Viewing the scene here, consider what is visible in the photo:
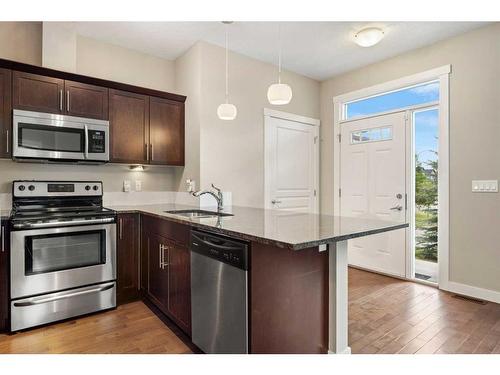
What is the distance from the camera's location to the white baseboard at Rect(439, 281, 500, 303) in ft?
9.61

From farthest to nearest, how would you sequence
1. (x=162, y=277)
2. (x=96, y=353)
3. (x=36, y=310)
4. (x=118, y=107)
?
(x=118, y=107)
(x=162, y=277)
(x=36, y=310)
(x=96, y=353)

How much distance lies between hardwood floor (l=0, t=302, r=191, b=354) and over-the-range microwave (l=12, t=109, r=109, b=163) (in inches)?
57.9

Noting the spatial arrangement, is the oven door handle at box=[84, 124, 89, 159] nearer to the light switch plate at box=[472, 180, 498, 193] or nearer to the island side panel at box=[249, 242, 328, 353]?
the island side panel at box=[249, 242, 328, 353]

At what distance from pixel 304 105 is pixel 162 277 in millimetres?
3164

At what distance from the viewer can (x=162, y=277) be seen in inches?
100

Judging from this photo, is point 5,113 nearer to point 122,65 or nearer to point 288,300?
point 122,65

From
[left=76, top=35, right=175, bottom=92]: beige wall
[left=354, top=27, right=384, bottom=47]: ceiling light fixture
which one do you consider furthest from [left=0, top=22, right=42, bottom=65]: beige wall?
[left=354, top=27, right=384, bottom=47]: ceiling light fixture

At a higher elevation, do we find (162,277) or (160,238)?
(160,238)

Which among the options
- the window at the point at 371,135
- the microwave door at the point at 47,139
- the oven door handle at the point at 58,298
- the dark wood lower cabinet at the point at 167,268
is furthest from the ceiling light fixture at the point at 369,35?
the oven door handle at the point at 58,298

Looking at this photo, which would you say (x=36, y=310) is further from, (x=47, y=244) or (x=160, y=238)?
(x=160, y=238)

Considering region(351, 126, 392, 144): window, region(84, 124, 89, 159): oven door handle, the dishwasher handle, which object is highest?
region(351, 126, 392, 144): window

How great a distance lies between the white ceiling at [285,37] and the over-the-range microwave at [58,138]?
3.34ft

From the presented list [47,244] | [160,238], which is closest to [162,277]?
[160,238]

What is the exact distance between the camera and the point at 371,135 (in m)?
4.03
